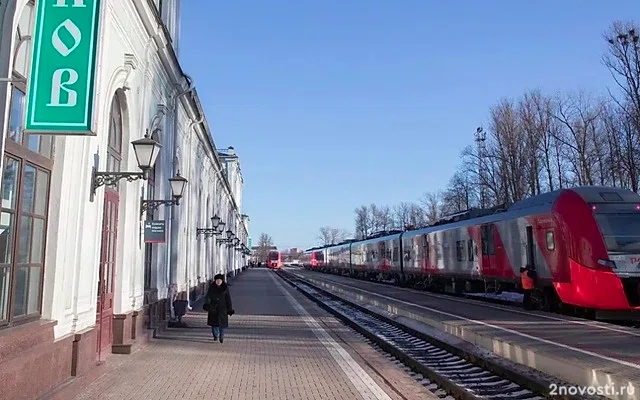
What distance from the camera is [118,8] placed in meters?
9.28

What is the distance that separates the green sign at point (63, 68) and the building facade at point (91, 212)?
5 cm

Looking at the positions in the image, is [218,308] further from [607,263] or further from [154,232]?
[607,263]

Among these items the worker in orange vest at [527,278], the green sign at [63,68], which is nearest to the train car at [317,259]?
the worker in orange vest at [527,278]

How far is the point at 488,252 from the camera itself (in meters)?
20.1

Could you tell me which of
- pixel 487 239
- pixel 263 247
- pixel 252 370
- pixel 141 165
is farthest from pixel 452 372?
pixel 263 247

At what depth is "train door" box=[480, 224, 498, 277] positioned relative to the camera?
64.5 feet

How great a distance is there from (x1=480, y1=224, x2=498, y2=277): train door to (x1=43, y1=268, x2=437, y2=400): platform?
7939 millimetres

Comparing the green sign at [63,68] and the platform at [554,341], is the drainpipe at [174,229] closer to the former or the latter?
the platform at [554,341]

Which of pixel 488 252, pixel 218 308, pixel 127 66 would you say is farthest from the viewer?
pixel 488 252

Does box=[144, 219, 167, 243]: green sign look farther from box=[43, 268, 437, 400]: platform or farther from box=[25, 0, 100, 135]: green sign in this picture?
box=[25, 0, 100, 135]: green sign

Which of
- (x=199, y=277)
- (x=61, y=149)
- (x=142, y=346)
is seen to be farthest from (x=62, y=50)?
(x=199, y=277)

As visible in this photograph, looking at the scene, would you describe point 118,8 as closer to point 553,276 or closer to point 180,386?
point 180,386

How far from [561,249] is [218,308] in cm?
889

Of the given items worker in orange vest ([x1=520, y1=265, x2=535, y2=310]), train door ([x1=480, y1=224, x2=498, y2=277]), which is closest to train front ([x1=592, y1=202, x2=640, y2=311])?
worker in orange vest ([x1=520, y1=265, x2=535, y2=310])
